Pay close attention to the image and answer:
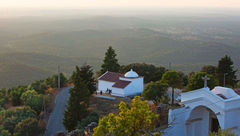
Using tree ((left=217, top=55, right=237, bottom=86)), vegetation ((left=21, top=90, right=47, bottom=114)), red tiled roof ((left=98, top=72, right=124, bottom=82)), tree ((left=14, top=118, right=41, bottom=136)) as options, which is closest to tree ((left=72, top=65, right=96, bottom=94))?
red tiled roof ((left=98, top=72, right=124, bottom=82))

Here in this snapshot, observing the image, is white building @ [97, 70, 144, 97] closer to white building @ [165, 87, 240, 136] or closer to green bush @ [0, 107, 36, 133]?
green bush @ [0, 107, 36, 133]

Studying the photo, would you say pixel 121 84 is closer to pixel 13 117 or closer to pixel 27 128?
pixel 13 117

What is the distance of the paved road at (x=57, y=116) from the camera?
26619 millimetres

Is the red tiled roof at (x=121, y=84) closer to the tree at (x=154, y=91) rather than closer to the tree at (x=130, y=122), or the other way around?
the tree at (x=154, y=91)

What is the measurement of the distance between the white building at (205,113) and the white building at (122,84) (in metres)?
17.9

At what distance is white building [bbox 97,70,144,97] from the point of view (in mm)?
33344

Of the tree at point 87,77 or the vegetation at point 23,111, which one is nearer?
the vegetation at point 23,111

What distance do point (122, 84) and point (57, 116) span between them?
801cm

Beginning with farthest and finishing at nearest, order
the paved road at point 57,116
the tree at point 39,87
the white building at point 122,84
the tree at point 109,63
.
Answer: the tree at point 109,63
the tree at point 39,87
the white building at point 122,84
the paved road at point 57,116

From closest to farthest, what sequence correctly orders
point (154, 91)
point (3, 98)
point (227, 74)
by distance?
point (154, 91)
point (3, 98)
point (227, 74)

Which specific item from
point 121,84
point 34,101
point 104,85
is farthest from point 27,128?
point 104,85

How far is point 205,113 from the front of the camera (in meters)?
15.4

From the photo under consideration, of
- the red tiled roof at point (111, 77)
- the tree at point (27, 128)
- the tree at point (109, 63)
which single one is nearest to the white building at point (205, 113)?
the tree at point (27, 128)

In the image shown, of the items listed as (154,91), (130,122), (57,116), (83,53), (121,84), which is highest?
(130,122)
